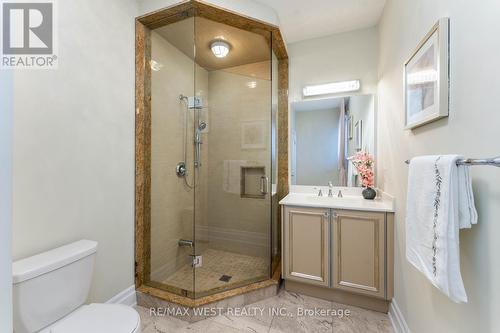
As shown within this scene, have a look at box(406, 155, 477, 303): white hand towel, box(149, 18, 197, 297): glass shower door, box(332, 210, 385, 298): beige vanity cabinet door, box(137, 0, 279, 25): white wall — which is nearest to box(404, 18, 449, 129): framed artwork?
box(406, 155, 477, 303): white hand towel

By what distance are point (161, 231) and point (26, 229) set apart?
107 centimetres

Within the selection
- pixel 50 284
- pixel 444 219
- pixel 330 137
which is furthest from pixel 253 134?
pixel 50 284

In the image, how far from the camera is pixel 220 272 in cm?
215

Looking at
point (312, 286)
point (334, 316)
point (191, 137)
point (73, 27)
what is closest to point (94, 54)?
point (73, 27)

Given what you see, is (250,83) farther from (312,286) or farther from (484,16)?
(312,286)

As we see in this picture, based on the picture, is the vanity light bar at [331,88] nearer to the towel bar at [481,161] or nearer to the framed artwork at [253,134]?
the framed artwork at [253,134]

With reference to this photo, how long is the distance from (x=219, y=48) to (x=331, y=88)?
4.30 ft

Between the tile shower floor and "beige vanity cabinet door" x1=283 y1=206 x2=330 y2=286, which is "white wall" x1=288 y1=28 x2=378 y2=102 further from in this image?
the tile shower floor

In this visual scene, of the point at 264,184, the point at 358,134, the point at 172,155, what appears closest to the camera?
the point at 172,155

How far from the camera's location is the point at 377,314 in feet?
5.90

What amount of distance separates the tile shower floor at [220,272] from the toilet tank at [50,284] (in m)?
0.81

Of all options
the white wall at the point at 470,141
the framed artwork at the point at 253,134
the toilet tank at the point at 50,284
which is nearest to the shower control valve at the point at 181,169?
the framed artwork at the point at 253,134

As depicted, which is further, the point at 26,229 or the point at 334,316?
the point at 334,316

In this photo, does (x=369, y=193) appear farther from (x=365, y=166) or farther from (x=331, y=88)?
A: (x=331, y=88)
